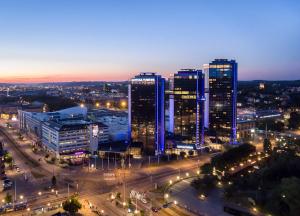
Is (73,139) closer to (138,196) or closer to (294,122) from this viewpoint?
(138,196)

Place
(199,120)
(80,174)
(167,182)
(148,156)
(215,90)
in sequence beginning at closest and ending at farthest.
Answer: (167,182) < (80,174) < (148,156) < (199,120) < (215,90)

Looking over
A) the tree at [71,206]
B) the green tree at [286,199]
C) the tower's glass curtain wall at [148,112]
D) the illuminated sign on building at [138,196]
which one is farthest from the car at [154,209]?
the tower's glass curtain wall at [148,112]

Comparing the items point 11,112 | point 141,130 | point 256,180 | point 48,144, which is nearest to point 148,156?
point 141,130

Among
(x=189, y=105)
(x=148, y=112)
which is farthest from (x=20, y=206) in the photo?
(x=189, y=105)

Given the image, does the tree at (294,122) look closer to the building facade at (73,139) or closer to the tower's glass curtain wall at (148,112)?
the tower's glass curtain wall at (148,112)

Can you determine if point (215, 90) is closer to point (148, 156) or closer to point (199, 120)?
point (199, 120)

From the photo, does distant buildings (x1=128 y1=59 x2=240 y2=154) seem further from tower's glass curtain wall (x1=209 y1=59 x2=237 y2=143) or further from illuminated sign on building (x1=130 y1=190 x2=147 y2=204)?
illuminated sign on building (x1=130 y1=190 x2=147 y2=204)

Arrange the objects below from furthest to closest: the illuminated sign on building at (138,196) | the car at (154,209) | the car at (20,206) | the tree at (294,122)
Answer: the tree at (294,122) < the illuminated sign on building at (138,196) < the car at (20,206) < the car at (154,209)
